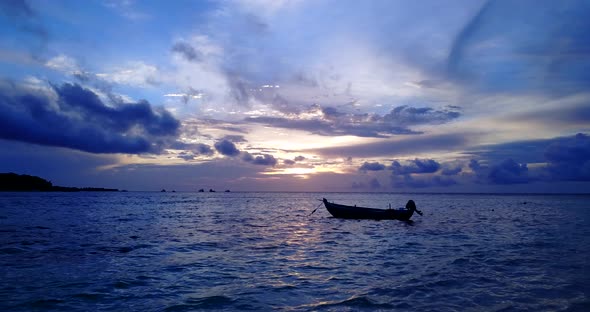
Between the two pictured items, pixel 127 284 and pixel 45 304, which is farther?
pixel 127 284

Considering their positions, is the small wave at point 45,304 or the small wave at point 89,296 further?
the small wave at point 89,296

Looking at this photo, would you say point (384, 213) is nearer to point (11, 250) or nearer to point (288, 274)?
point (288, 274)

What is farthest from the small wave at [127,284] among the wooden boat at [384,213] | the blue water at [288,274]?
the wooden boat at [384,213]

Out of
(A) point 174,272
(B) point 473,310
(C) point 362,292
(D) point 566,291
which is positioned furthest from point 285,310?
(D) point 566,291

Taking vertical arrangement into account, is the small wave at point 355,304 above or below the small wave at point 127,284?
below

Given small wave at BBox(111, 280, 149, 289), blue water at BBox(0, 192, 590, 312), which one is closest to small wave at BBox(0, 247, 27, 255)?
blue water at BBox(0, 192, 590, 312)

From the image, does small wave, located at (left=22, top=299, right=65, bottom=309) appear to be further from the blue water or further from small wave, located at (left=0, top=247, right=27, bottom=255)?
small wave, located at (left=0, top=247, right=27, bottom=255)

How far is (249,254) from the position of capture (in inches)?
906

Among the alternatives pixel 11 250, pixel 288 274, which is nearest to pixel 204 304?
pixel 288 274

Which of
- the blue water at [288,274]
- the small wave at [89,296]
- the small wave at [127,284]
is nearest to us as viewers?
the blue water at [288,274]

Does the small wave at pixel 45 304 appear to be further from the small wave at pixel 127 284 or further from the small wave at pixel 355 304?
the small wave at pixel 355 304

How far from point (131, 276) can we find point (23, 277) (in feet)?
15.2

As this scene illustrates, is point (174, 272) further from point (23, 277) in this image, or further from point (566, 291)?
point (566, 291)

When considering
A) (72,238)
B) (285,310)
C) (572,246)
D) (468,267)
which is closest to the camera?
(285,310)
